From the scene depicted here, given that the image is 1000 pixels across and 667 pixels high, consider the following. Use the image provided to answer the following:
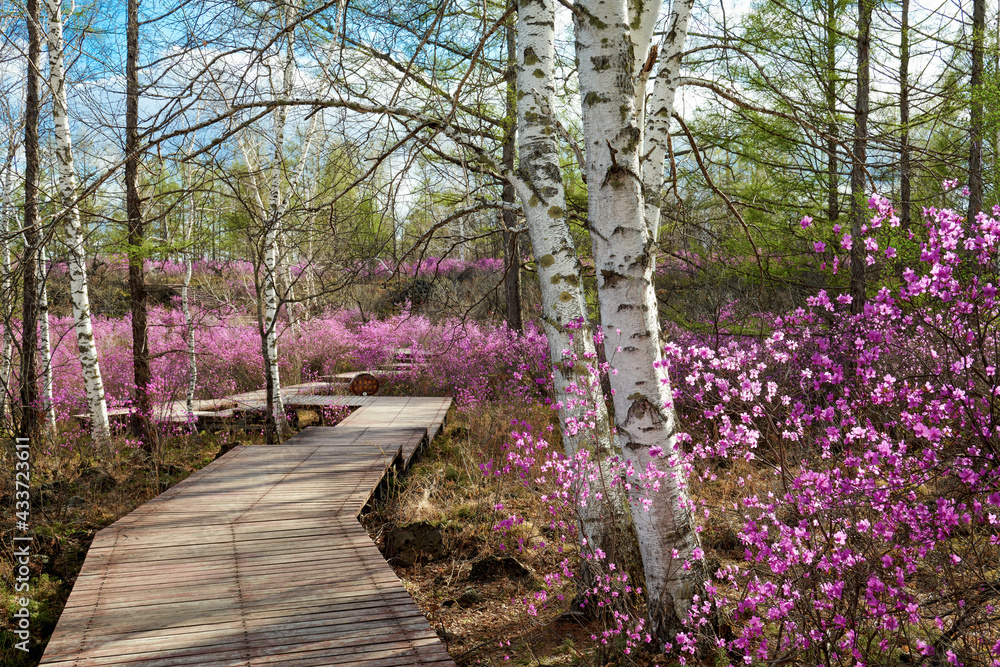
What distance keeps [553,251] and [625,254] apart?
0.98 metres

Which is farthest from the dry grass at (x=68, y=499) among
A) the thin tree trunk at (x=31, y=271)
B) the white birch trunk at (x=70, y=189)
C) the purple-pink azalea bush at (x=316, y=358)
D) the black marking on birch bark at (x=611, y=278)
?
the black marking on birch bark at (x=611, y=278)

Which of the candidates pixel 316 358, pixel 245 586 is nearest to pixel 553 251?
pixel 245 586

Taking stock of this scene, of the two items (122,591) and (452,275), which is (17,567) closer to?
(122,591)

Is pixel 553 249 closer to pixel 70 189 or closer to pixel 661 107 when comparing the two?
pixel 661 107

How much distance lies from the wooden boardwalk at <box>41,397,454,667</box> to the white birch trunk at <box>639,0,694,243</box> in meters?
2.58

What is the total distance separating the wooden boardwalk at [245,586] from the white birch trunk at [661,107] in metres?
2.58

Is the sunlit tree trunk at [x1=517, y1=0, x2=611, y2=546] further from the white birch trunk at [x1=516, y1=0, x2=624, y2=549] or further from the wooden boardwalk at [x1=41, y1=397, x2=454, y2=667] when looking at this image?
the wooden boardwalk at [x1=41, y1=397, x2=454, y2=667]


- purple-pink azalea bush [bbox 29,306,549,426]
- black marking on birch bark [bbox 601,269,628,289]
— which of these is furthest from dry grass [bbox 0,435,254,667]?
black marking on birch bark [bbox 601,269,628,289]

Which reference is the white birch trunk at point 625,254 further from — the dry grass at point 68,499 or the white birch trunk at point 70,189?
the white birch trunk at point 70,189

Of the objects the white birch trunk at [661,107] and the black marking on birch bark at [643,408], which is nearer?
the black marking on birch bark at [643,408]

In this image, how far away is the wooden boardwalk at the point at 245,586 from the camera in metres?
2.81

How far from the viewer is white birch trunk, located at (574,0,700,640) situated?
9.86ft

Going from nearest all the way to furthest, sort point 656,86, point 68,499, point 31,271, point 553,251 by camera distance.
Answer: point 656,86 < point 553,251 < point 68,499 < point 31,271

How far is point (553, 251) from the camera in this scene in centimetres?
397
